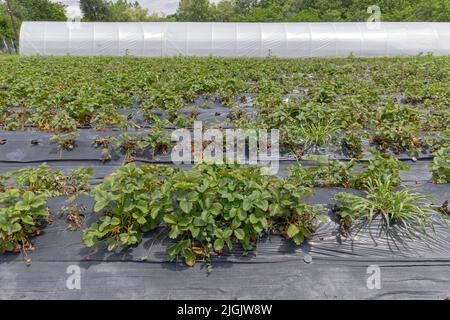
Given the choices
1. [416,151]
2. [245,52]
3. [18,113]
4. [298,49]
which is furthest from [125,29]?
[416,151]

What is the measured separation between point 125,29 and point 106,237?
15.2 metres

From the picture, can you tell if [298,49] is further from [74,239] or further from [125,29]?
[74,239]

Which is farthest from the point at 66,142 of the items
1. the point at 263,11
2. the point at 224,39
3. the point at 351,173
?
the point at 263,11

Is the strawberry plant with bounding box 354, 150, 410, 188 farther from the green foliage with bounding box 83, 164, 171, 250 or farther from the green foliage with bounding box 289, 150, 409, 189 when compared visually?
the green foliage with bounding box 83, 164, 171, 250

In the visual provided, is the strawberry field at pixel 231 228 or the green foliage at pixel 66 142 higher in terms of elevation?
the green foliage at pixel 66 142

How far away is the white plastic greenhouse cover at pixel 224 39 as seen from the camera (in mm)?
14773

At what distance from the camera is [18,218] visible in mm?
1987

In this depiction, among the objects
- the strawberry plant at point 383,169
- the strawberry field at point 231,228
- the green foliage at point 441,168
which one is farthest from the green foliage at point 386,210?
the green foliage at point 441,168

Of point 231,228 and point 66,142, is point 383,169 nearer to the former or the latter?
point 231,228

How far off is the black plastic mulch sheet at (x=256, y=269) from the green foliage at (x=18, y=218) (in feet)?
0.26

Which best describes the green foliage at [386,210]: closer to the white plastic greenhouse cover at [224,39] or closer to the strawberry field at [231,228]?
the strawberry field at [231,228]

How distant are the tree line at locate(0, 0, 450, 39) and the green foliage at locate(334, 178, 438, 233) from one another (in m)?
22.4

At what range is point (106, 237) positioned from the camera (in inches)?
84.8

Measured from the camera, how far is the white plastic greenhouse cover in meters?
14.8
